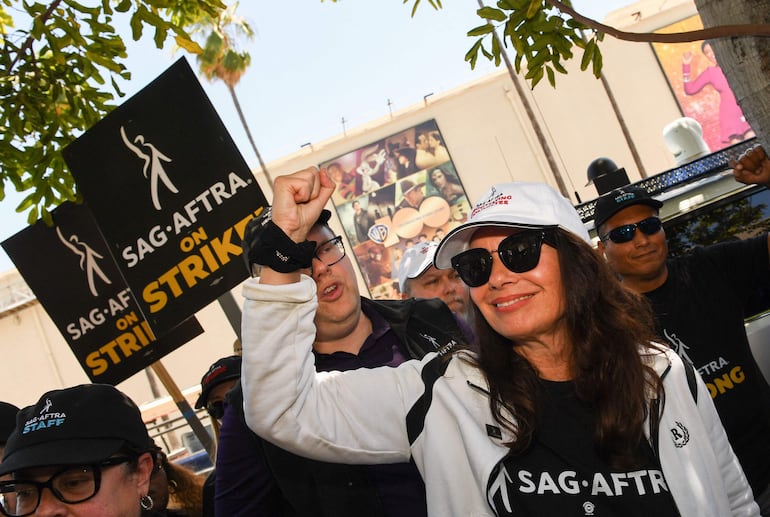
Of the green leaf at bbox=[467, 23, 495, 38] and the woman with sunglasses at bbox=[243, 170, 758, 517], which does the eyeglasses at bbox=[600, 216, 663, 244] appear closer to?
the green leaf at bbox=[467, 23, 495, 38]

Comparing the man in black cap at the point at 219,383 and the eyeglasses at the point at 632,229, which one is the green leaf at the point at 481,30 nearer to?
the eyeglasses at the point at 632,229

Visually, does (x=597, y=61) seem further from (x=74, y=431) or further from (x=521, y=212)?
(x=74, y=431)

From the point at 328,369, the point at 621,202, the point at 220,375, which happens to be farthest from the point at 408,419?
the point at 621,202

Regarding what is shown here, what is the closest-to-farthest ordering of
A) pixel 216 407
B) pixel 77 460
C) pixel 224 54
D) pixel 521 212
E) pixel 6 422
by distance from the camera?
pixel 521 212 → pixel 77 460 → pixel 6 422 → pixel 216 407 → pixel 224 54

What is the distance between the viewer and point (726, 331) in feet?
9.93

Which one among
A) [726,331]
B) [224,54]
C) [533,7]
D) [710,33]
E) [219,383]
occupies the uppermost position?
[224,54]

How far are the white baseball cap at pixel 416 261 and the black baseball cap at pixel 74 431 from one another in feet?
8.28

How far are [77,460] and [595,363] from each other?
1564 millimetres

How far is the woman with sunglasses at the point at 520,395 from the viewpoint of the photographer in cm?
180

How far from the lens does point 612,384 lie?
6.30ft

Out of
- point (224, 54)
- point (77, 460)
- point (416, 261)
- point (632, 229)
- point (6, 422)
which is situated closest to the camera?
point (77, 460)

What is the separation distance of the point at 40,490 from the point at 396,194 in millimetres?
29298

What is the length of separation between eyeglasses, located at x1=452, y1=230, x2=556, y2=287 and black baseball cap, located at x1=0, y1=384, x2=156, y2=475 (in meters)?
1.23

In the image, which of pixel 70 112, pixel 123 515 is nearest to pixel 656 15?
pixel 70 112
